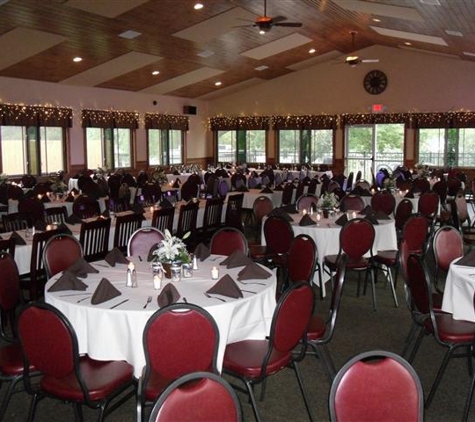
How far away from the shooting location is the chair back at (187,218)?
821 centimetres

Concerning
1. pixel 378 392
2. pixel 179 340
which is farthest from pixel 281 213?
pixel 378 392

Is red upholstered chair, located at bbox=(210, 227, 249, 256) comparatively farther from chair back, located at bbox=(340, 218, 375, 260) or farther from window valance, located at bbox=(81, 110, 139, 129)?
window valance, located at bbox=(81, 110, 139, 129)

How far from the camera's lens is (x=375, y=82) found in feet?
65.6

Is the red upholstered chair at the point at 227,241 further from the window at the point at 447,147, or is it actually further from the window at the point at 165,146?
the window at the point at 447,147

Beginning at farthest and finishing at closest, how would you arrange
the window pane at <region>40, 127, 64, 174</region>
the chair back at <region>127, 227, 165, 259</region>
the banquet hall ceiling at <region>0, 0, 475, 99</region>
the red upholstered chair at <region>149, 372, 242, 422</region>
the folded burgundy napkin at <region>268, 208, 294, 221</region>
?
1. the window pane at <region>40, 127, 64, 174</region>
2. the banquet hall ceiling at <region>0, 0, 475, 99</region>
3. the folded burgundy napkin at <region>268, 208, 294, 221</region>
4. the chair back at <region>127, 227, 165, 259</region>
5. the red upholstered chair at <region>149, 372, 242, 422</region>

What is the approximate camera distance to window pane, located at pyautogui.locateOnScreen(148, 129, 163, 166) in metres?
20.3

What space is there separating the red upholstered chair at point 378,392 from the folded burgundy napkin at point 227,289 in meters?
1.53

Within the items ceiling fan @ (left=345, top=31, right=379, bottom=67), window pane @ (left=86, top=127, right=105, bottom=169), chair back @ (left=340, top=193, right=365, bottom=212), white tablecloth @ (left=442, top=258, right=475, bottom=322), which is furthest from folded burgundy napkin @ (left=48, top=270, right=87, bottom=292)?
window pane @ (left=86, top=127, right=105, bottom=169)

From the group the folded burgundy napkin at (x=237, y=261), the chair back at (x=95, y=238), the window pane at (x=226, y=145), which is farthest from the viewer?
the window pane at (x=226, y=145)

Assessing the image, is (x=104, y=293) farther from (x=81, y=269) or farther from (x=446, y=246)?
(x=446, y=246)

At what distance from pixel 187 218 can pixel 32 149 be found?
8993 mm

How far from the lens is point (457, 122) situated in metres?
18.8

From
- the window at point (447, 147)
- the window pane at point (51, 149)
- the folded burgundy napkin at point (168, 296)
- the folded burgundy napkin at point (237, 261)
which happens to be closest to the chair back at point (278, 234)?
the folded burgundy napkin at point (237, 261)

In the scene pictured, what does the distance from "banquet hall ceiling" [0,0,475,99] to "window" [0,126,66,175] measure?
1370 millimetres
